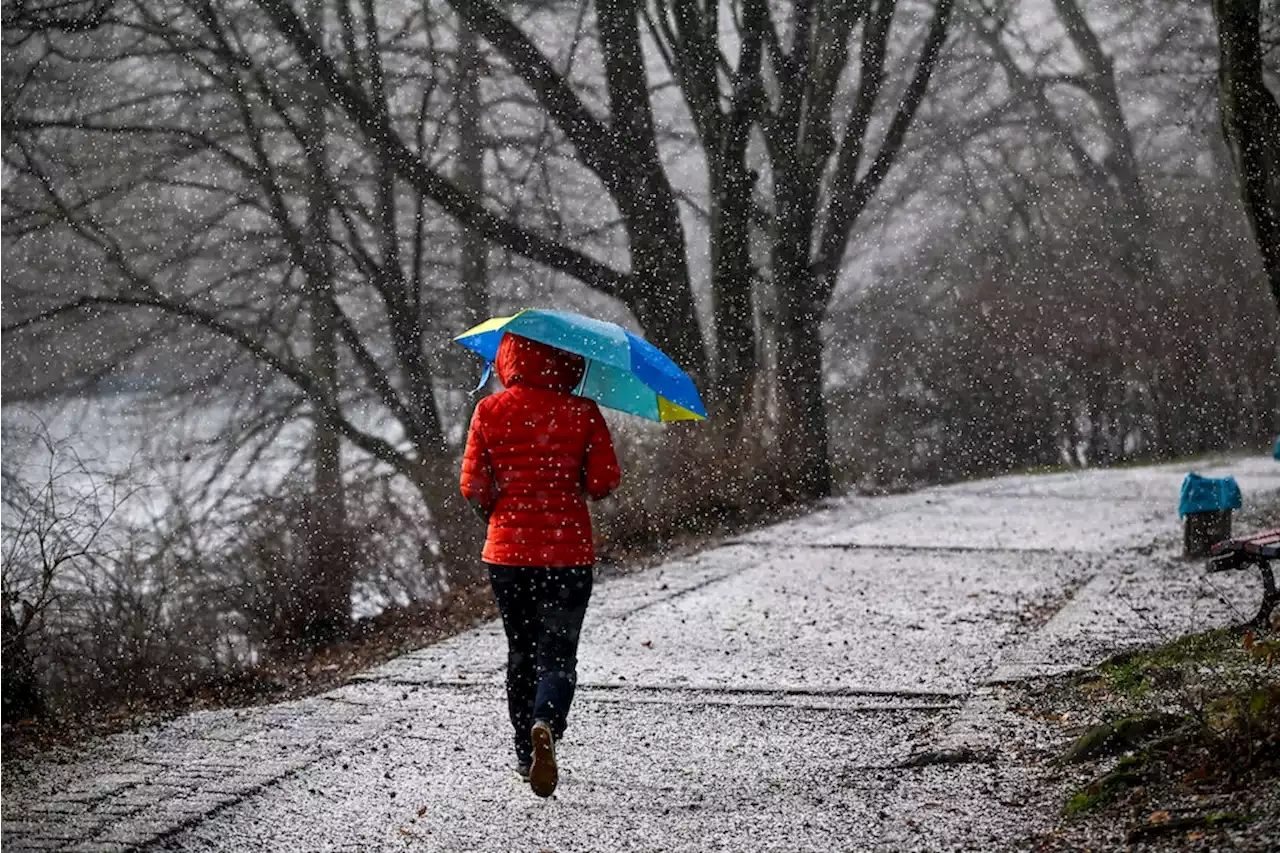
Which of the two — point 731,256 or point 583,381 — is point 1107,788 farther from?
point 731,256

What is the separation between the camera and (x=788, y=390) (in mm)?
18203

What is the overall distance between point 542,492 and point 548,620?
481 millimetres

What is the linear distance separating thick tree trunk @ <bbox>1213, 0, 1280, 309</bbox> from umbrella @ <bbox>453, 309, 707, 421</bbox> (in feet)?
18.5

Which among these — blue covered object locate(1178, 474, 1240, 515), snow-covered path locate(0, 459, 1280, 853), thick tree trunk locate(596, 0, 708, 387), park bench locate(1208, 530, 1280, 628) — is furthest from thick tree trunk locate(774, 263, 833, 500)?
park bench locate(1208, 530, 1280, 628)

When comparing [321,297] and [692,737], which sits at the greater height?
[321,297]

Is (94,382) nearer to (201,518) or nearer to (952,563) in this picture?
(201,518)

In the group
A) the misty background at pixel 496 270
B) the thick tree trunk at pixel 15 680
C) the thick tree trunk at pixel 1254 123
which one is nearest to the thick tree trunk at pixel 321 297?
the misty background at pixel 496 270

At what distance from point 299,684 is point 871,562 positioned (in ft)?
15.4

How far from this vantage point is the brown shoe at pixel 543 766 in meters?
5.82

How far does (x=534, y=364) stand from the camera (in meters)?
6.09

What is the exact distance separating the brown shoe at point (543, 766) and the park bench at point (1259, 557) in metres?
3.75

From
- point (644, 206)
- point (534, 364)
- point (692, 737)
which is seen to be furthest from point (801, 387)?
point (534, 364)

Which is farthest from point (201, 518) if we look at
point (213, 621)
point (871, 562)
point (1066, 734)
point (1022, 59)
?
point (1022, 59)

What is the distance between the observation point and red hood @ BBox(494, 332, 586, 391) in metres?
6.09
